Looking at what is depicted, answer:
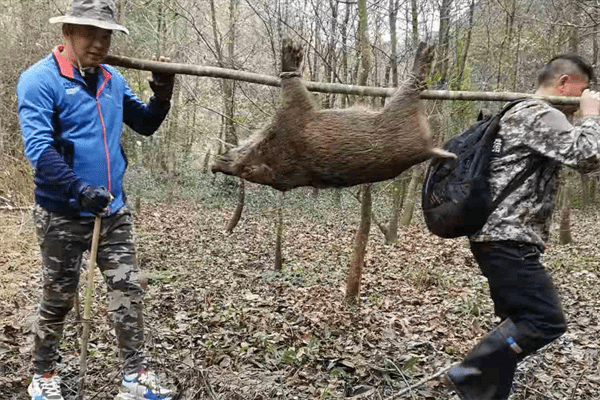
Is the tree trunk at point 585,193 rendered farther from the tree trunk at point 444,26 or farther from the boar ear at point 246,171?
the boar ear at point 246,171

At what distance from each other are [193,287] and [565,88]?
5.43 meters

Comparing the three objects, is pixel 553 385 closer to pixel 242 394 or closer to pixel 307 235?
pixel 242 394

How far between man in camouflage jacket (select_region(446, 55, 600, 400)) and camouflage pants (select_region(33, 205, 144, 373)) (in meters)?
2.23

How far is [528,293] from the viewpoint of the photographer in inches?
111

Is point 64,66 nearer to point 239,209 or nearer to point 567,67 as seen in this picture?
point 567,67

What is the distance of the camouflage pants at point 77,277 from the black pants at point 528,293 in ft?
7.57

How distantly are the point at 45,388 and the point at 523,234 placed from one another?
3133 millimetres

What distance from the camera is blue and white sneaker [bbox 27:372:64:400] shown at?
122 inches

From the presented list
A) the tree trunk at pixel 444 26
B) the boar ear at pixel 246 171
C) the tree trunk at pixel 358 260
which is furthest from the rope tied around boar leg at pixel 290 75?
the tree trunk at pixel 444 26

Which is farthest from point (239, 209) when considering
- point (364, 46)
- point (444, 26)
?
point (444, 26)

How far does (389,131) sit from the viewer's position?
Answer: 2.84 meters

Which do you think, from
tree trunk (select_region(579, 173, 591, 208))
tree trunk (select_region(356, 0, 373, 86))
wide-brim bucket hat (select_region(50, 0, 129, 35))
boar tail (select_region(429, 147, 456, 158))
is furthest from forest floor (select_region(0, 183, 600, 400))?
tree trunk (select_region(579, 173, 591, 208))

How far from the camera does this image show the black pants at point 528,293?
2.81 meters

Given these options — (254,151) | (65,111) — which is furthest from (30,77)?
(254,151)
